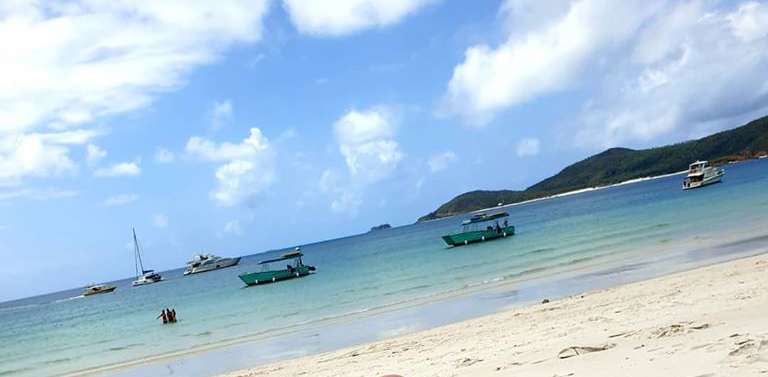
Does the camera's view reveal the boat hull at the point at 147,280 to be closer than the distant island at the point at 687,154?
Yes

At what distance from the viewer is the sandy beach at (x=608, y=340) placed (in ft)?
24.6

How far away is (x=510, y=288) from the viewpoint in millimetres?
24703

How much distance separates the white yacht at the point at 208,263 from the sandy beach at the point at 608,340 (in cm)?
12961

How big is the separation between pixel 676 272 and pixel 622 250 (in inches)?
446

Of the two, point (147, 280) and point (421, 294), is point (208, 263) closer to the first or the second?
point (147, 280)

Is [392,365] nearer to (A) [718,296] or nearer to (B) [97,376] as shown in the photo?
(A) [718,296]

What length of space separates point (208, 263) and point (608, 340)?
139 m

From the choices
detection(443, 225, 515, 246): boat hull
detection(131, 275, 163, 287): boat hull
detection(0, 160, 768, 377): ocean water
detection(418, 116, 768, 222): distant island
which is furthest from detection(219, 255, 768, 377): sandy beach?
detection(418, 116, 768, 222): distant island

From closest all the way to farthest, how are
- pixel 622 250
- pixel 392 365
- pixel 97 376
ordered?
pixel 392 365, pixel 97 376, pixel 622 250

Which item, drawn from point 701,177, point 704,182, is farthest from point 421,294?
point 704,182

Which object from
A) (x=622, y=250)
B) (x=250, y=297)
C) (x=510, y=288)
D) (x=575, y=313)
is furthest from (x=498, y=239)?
(x=575, y=313)

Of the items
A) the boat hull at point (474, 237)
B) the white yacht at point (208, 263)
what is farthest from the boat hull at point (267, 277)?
the white yacht at point (208, 263)

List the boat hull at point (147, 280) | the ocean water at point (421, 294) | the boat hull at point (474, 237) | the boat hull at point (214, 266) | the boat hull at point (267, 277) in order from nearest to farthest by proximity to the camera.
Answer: the ocean water at point (421, 294) → the boat hull at point (267, 277) → the boat hull at point (474, 237) → the boat hull at point (147, 280) → the boat hull at point (214, 266)

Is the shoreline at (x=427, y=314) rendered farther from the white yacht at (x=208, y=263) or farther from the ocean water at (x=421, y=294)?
the white yacht at (x=208, y=263)
